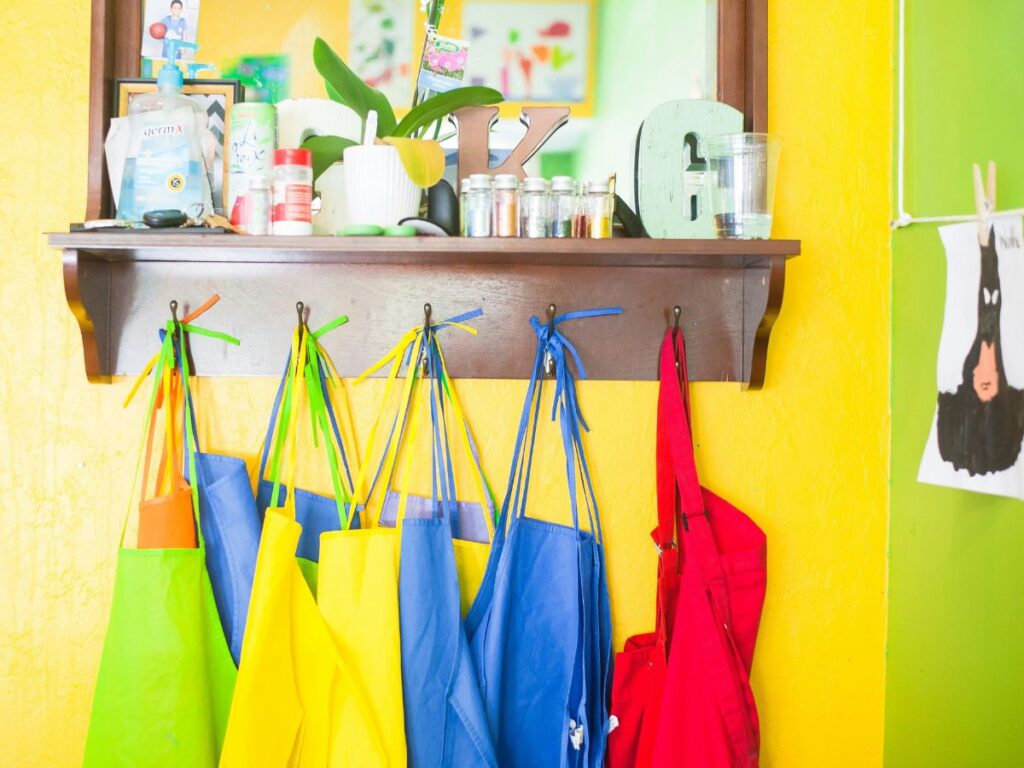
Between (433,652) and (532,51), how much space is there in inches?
30.8

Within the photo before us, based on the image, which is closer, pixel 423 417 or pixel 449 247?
pixel 449 247

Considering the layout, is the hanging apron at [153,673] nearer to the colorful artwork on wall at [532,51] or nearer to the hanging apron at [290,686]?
the hanging apron at [290,686]

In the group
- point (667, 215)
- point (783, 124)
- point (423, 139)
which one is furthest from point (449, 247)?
point (783, 124)

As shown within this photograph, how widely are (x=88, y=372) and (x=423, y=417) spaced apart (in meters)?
0.43

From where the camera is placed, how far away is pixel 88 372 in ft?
4.01

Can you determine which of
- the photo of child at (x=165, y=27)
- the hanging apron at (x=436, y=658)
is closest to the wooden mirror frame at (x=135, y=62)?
the photo of child at (x=165, y=27)

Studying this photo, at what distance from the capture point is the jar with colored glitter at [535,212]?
3.80 feet

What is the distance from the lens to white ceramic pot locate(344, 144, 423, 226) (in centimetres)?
116

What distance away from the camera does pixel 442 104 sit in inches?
47.1

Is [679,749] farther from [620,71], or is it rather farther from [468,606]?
[620,71]

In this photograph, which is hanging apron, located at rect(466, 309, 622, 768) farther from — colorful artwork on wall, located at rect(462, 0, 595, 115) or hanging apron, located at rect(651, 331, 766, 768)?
colorful artwork on wall, located at rect(462, 0, 595, 115)

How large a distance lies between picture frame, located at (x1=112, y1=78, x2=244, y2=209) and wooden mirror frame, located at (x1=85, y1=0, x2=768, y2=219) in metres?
0.02

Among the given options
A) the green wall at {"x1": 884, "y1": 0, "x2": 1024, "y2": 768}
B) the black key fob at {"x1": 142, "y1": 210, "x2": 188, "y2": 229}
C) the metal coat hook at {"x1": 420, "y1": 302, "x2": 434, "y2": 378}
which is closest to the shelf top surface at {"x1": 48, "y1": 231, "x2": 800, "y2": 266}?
the black key fob at {"x1": 142, "y1": 210, "x2": 188, "y2": 229}

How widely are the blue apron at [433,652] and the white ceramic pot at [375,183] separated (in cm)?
37
